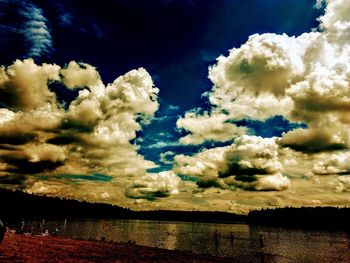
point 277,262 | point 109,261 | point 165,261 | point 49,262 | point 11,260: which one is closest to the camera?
point 11,260

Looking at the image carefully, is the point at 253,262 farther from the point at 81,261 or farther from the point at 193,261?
the point at 81,261

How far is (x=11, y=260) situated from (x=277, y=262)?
57.8 m

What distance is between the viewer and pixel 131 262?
110 ft

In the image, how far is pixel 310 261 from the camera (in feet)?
237

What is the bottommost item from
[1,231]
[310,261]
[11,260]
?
[310,261]

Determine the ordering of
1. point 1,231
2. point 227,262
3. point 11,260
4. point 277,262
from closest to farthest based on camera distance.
Answer: 1. point 1,231
2. point 11,260
3. point 227,262
4. point 277,262

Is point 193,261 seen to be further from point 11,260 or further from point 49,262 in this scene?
point 11,260

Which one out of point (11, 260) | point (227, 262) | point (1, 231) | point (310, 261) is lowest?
point (310, 261)

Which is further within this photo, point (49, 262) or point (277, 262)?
point (277, 262)

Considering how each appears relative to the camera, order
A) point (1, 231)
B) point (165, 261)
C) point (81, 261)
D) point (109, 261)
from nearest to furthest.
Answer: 1. point (1, 231)
2. point (81, 261)
3. point (109, 261)
4. point (165, 261)

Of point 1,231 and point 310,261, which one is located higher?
point 1,231

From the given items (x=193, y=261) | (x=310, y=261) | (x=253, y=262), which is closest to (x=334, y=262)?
(x=310, y=261)

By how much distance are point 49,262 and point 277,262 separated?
2146 inches

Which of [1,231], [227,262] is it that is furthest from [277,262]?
[1,231]
